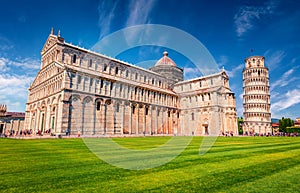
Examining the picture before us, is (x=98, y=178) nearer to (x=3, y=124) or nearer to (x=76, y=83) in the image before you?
(x=76, y=83)

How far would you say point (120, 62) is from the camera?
52031mm

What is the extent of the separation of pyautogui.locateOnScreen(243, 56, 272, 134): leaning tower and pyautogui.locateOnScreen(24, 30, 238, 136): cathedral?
23611mm

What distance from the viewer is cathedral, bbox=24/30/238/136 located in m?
36.8

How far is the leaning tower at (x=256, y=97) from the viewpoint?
73250 millimetres

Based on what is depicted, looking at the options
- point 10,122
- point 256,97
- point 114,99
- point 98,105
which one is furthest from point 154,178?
point 256,97

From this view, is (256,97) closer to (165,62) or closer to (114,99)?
(165,62)

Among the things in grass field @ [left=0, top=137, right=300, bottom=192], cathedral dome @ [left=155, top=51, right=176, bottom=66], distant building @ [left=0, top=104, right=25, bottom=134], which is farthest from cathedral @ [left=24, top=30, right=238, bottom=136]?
grass field @ [left=0, top=137, right=300, bottom=192]

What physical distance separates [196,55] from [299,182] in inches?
266

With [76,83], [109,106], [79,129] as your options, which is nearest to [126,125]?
[109,106]

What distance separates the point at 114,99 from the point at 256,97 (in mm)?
58382

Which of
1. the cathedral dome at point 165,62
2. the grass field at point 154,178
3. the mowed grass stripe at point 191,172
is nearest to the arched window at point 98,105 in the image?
the grass field at point 154,178

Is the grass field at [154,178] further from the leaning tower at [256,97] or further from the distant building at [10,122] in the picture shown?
the leaning tower at [256,97]

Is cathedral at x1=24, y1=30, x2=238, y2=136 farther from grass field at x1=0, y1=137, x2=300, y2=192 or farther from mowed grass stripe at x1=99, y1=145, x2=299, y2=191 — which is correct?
mowed grass stripe at x1=99, y1=145, x2=299, y2=191

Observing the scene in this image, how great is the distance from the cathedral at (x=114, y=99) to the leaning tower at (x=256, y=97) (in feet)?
77.5
